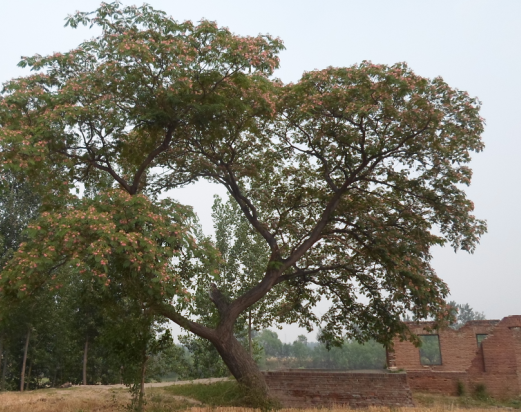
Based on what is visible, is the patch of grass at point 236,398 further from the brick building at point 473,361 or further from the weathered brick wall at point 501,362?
the weathered brick wall at point 501,362

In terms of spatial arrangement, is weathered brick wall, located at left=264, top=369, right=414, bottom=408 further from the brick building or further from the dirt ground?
the brick building

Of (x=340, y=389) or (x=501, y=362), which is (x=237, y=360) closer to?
(x=340, y=389)

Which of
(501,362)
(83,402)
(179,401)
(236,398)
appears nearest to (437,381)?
(501,362)

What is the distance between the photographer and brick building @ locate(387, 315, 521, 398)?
1871 cm

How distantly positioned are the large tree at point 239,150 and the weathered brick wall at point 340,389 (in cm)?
142

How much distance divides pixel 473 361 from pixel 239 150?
13720mm

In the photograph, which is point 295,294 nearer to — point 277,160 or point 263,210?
point 263,210

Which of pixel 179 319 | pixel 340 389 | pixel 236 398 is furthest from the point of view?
pixel 340 389

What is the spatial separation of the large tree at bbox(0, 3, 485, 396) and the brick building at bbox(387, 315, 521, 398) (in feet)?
17.9

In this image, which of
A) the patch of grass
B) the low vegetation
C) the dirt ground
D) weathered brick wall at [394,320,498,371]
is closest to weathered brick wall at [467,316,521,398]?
the low vegetation

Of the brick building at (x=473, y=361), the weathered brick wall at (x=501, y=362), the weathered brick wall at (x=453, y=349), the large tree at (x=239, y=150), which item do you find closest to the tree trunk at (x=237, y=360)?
the large tree at (x=239, y=150)

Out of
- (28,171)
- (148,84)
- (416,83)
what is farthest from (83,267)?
(416,83)

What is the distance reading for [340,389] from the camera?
1512cm

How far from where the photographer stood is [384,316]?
48.0ft
